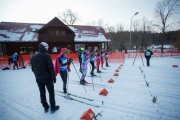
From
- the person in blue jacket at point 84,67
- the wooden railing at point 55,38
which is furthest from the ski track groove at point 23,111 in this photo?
the wooden railing at point 55,38

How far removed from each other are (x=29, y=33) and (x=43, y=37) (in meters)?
3.41

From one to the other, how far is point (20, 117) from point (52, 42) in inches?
1013

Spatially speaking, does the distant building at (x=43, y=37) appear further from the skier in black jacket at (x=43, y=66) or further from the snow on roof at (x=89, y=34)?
the skier in black jacket at (x=43, y=66)

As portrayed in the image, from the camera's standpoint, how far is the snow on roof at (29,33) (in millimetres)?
26406

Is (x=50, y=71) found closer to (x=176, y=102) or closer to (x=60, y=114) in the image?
(x=60, y=114)

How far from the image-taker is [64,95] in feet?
19.9

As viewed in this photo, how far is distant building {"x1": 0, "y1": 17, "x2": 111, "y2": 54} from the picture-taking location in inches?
1045

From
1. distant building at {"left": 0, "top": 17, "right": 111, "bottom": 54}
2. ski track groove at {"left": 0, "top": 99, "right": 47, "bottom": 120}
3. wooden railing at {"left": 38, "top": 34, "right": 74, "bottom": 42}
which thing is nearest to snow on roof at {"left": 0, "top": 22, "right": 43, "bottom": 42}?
distant building at {"left": 0, "top": 17, "right": 111, "bottom": 54}

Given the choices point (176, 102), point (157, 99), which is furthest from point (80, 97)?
point (176, 102)

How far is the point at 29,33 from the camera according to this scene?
92.1 feet

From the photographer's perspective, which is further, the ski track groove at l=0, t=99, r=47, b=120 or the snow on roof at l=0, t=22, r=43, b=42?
the snow on roof at l=0, t=22, r=43, b=42

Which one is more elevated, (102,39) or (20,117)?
(102,39)

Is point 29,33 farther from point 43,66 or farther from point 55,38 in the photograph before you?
point 43,66

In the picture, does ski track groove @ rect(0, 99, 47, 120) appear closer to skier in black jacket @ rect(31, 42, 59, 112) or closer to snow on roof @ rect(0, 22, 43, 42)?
skier in black jacket @ rect(31, 42, 59, 112)
